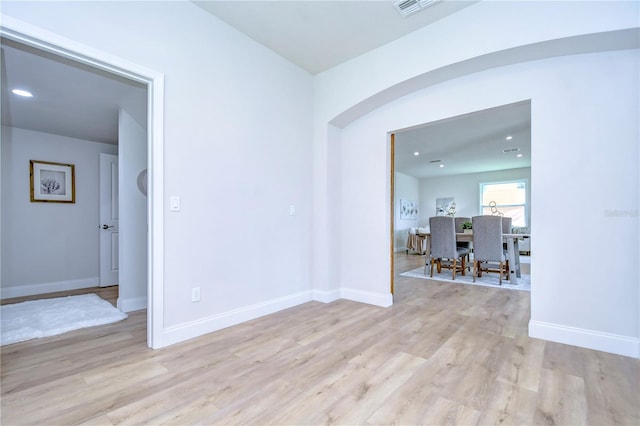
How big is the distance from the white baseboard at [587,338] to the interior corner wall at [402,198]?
7.17 meters

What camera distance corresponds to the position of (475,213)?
9922 millimetres

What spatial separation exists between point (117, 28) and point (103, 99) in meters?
1.46

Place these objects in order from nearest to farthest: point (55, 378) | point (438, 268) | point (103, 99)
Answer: point (55, 378) < point (103, 99) < point (438, 268)

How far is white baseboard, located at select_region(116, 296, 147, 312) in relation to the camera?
10.6ft

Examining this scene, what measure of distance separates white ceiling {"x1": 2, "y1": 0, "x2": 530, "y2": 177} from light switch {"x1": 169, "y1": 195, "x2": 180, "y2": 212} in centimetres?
121

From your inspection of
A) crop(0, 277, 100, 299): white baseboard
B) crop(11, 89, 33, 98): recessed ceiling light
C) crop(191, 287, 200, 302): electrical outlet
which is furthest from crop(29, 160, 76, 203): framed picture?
crop(191, 287, 200, 302): electrical outlet

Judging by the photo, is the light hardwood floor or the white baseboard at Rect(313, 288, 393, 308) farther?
the white baseboard at Rect(313, 288, 393, 308)

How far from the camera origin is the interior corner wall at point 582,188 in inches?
84.5

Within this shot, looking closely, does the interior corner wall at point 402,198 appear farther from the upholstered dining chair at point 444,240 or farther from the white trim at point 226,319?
the white trim at point 226,319

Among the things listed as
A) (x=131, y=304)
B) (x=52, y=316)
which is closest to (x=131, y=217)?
(x=131, y=304)

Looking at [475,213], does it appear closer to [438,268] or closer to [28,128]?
[438,268]

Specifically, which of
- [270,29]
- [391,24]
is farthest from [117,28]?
[391,24]

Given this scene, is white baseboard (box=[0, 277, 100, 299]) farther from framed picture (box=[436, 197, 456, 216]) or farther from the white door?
framed picture (box=[436, 197, 456, 216])

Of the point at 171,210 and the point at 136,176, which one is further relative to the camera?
→ the point at 136,176
